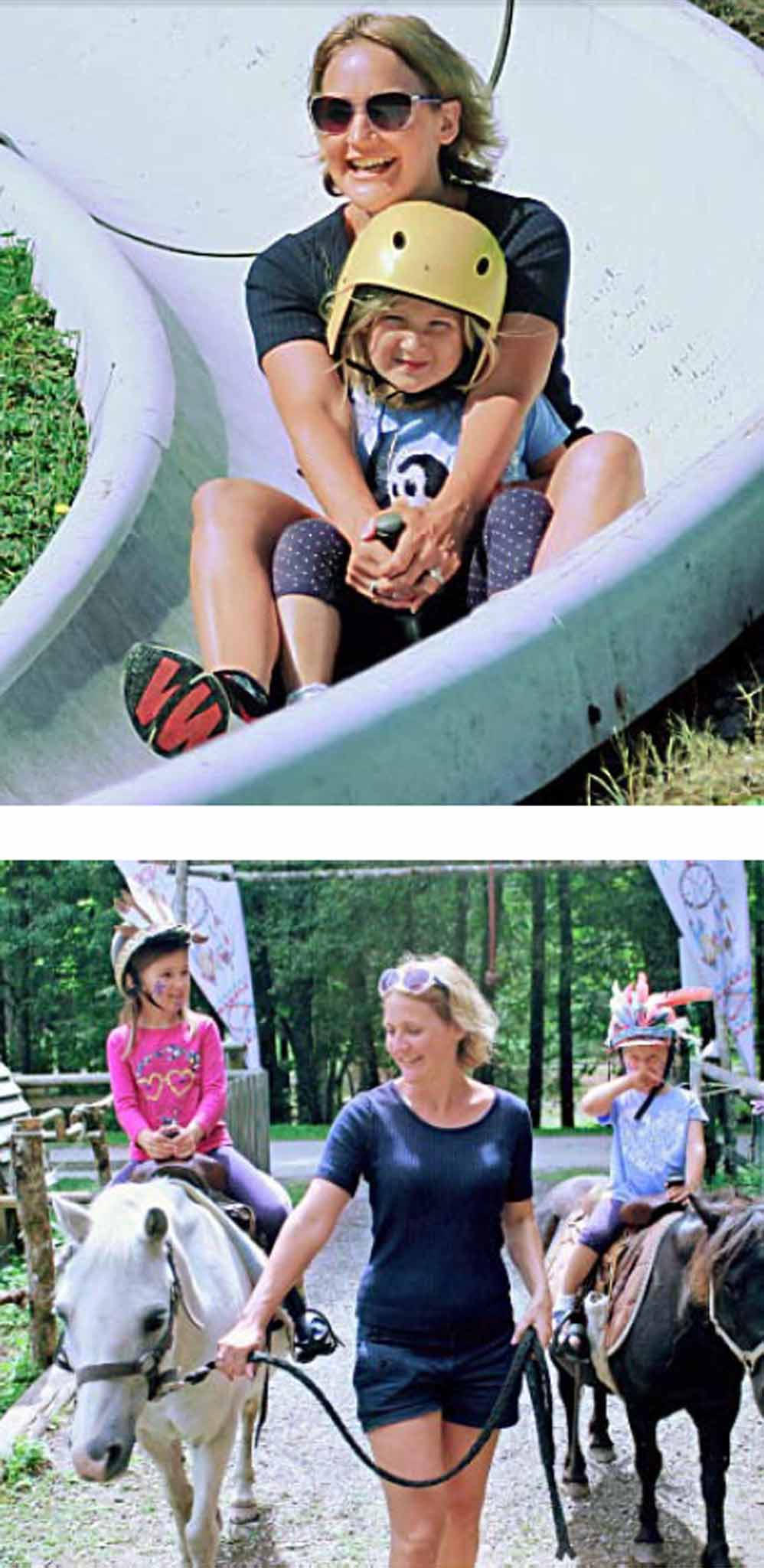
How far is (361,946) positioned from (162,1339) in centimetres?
69

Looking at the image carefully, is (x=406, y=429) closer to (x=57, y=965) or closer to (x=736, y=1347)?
(x=57, y=965)

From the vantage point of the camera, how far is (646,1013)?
346 centimetres

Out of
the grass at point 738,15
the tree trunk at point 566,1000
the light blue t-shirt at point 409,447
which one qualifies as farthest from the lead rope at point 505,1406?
the grass at point 738,15

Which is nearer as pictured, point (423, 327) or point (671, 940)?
point (671, 940)

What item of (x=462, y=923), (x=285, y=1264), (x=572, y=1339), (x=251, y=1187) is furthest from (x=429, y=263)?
(x=572, y=1339)

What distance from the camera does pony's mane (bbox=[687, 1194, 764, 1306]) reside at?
130 inches

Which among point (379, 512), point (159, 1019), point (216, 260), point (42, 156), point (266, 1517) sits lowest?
point (266, 1517)

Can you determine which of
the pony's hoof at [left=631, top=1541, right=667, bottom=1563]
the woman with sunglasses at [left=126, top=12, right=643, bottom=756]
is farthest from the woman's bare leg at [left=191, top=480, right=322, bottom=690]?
the pony's hoof at [left=631, top=1541, right=667, bottom=1563]

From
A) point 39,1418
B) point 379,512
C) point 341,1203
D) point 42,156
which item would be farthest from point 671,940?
point 42,156

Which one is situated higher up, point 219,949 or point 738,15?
point 738,15

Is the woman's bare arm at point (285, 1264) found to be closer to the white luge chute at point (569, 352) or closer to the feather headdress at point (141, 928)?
the feather headdress at point (141, 928)

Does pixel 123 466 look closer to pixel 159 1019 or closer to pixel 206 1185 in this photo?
pixel 159 1019

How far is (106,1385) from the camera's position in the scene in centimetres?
320

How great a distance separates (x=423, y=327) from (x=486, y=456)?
0.25 m
